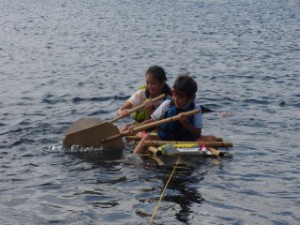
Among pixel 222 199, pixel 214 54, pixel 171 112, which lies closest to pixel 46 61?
pixel 214 54

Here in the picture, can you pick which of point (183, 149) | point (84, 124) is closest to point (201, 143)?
Result: point (183, 149)

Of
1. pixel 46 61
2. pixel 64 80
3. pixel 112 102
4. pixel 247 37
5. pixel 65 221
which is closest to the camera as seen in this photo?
pixel 65 221

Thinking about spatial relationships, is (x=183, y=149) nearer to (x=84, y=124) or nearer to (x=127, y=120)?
(x=84, y=124)

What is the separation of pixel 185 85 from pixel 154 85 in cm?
Result: 140

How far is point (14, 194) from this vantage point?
1014cm

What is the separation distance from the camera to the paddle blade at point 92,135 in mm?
12578

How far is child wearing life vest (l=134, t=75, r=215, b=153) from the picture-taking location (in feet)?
37.9

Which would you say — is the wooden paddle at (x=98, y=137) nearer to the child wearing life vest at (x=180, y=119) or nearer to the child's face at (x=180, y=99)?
the child wearing life vest at (x=180, y=119)

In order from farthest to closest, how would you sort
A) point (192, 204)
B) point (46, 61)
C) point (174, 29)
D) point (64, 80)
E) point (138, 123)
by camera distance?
point (174, 29) < point (46, 61) < point (64, 80) < point (138, 123) < point (192, 204)

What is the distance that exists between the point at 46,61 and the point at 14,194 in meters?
16.0

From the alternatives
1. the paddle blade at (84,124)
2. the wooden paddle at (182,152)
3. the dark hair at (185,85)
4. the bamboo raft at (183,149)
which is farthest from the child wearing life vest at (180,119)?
the paddle blade at (84,124)

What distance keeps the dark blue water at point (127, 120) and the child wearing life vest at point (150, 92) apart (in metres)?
0.74

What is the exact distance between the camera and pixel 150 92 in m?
12.8

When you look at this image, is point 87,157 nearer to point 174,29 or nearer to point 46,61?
point 46,61
